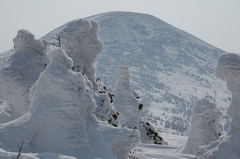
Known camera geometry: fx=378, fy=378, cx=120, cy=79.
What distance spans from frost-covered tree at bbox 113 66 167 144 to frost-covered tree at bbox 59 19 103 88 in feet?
27.4

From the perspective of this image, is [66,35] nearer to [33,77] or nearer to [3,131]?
[33,77]

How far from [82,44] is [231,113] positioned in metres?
6.26

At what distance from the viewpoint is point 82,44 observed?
14555 millimetres

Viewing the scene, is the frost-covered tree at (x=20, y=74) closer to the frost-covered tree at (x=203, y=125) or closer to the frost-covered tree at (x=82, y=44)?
the frost-covered tree at (x=82, y=44)

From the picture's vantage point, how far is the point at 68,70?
957 cm

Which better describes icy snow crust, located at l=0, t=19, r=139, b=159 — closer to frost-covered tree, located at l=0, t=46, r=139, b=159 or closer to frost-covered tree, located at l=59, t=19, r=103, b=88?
frost-covered tree, located at l=0, t=46, r=139, b=159

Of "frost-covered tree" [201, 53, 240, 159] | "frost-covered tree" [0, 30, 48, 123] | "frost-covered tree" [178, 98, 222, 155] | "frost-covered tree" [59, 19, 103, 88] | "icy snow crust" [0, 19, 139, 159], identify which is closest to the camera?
"icy snow crust" [0, 19, 139, 159]

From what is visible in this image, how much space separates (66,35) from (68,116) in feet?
18.2

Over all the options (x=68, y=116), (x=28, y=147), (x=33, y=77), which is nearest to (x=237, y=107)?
(x=68, y=116)

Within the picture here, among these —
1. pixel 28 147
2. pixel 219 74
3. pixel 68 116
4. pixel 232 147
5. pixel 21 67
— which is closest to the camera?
pixel 28 147

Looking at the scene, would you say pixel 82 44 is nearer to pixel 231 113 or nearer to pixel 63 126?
pixel 63 126

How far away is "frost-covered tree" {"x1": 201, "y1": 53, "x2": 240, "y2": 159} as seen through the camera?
10.6 m

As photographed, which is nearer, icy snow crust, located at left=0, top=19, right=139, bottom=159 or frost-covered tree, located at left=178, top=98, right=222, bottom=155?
icy snow crust, located at left=0, top=19, right=139, bottom=159

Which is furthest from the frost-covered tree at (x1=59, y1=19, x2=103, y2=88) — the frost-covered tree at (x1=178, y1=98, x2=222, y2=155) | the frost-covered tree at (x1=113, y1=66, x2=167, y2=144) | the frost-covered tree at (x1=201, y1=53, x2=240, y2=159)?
the frost-covered tree at (x1=113, y1=66, x2=167, y2=144)
